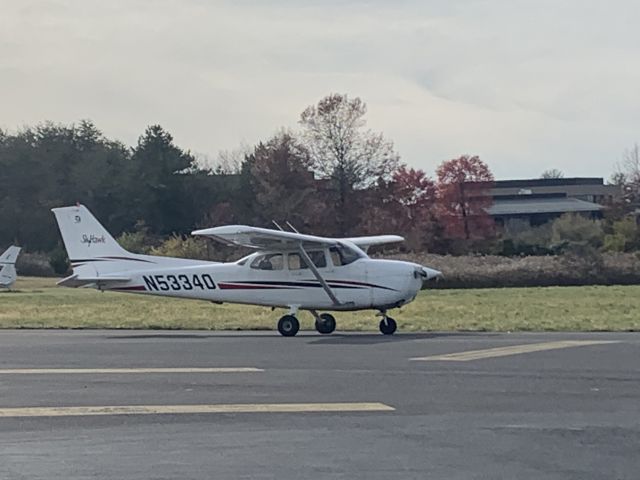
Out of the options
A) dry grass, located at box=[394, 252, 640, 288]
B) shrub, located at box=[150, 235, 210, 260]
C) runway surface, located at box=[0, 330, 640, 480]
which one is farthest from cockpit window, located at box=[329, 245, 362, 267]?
shrub, located at box=[150, 235, 210, 260]

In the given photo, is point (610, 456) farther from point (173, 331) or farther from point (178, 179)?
point (178, 179)

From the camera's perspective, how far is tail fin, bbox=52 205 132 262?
76.9 ft

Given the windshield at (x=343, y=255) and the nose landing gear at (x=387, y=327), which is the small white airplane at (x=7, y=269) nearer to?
the windshield at (x=343, y=255)

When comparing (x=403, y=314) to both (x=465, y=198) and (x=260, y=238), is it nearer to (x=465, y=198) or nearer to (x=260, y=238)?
(x=260, y=238)

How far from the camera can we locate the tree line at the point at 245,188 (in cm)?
6506

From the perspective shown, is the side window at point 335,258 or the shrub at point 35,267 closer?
the side window at point 335,258

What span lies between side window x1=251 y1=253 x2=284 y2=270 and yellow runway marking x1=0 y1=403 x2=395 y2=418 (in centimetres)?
1144

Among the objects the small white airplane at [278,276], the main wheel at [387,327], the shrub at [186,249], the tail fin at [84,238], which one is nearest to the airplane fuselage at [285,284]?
the small white airplane at [278,276]

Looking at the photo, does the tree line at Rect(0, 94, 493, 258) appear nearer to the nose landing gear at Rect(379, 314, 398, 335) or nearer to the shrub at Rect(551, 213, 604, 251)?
the shrub at Rect(551, 213, 604, 251)

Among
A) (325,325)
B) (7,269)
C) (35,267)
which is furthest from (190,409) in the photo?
(35,267)

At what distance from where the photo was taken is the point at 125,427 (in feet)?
31.7

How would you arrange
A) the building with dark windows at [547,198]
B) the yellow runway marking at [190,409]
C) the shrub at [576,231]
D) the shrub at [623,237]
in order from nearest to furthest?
the yellow runway marking at [190,409], the shrub at [623,237], the shrub at [576,231], the building with dark windows at [547,198]

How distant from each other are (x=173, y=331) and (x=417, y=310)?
9115 mm

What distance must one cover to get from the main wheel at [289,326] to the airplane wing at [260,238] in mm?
1463
